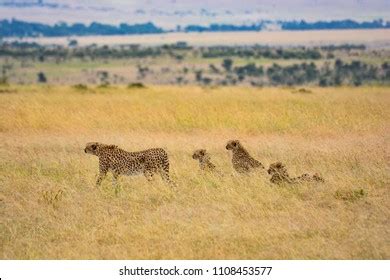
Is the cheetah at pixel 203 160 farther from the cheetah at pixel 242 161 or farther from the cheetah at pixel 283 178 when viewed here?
the cheetah at pixel 283 178

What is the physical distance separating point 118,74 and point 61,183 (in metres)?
39.9

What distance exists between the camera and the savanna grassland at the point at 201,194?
7375 millimetres

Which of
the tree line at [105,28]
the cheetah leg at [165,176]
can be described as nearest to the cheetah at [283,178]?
the cheetah leg at [165,176]

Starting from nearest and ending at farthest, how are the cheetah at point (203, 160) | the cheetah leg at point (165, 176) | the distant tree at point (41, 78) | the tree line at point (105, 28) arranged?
the cheetah leg at point (165, 176), the cheetah at point (203, 160), the distant tree at point (41, 78), the tree line at point (105, 28)

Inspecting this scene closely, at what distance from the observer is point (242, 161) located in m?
10.4

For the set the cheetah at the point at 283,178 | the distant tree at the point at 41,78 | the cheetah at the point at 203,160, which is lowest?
the distant tree at the point at 41,78

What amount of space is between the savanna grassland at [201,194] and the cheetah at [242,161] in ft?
0.57

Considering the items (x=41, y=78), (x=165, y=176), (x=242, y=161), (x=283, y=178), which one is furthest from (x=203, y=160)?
(x=41, y=78)

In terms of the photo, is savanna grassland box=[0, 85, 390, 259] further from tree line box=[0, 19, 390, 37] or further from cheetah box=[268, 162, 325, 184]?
tree line box=[0, 19, 390, 37]

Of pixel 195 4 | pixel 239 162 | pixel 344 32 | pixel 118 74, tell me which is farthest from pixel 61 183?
pixel 195 4

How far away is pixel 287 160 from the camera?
11758mm

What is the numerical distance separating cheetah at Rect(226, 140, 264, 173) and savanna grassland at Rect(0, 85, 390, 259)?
174 millimetres
